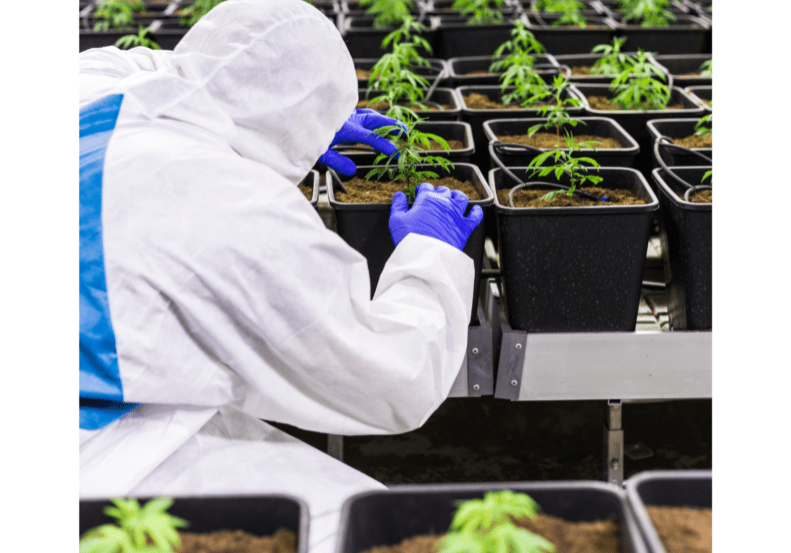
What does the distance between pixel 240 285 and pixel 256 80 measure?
0.38 meters

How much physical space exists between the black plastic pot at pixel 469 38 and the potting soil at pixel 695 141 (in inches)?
52.2

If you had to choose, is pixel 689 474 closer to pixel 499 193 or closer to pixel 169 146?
pixel 169 146

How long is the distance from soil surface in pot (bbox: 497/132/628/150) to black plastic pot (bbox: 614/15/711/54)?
1.36 meters

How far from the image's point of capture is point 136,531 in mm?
589

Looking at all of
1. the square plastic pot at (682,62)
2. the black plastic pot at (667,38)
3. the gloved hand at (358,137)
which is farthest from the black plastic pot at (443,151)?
the black plastic pot at (667,38)

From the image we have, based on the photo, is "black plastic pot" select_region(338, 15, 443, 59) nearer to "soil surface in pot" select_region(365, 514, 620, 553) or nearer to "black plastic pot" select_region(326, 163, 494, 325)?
"black plastic pot" select_region(326, 163, 494, 325)

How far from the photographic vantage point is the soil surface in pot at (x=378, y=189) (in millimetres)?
1411

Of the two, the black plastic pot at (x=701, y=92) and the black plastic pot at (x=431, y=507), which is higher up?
the black plastic pot at (x=701, y=92)

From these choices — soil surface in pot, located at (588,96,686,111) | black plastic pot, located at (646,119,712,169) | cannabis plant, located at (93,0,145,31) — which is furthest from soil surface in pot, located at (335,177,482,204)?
cannabis plant, located at (93,0,145,31)

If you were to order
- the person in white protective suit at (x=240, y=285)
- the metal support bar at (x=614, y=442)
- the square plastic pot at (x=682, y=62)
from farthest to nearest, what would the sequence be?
1. the square plastic pot at (x=682, y=62)
2. the metal support bar at (x=614, y=442)
3. the person in white protective suit at (x=240, y=285)

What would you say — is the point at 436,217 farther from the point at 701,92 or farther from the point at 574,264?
the point at 701,92

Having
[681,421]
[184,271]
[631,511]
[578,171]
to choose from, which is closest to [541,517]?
[631,511]

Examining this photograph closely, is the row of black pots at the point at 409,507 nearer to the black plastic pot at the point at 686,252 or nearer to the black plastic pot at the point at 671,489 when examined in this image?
the black plastic pot at the point at 671,489

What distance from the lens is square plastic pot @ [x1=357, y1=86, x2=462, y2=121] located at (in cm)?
189
